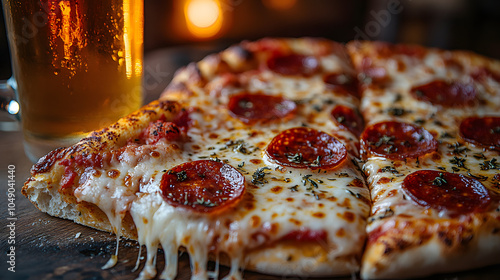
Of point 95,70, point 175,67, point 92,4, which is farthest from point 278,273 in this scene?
point 175,67

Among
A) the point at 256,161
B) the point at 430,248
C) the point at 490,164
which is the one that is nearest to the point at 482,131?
the point at 490,164

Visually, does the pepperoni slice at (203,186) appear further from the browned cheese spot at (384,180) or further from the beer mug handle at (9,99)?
the beer mug handle at (9,99)

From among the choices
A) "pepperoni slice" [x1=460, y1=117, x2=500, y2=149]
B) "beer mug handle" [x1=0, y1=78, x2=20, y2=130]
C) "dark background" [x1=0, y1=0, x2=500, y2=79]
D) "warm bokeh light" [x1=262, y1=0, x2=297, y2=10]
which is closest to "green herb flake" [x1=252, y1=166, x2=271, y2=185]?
"pepperoni slice" [x1=460, y1=117, x2=500, y2=149]

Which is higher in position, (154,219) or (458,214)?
(458,214)

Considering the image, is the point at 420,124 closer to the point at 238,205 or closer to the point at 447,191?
the point at 447,191

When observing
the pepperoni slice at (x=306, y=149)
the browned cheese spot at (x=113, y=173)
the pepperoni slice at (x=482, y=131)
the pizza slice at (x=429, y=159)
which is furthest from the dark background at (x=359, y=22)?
the browned cheese spot at (x=113, y=173)

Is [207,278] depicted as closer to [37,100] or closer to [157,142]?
[157,142]
